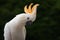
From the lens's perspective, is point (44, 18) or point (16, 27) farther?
point (44, 18)

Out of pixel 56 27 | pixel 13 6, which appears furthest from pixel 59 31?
pixel 13 6

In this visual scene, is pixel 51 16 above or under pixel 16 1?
under

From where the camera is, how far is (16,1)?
477 centimetres

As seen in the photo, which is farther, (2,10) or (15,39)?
(2,10)

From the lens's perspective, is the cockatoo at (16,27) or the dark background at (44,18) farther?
the dark background at (44,18)

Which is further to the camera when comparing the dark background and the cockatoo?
the dark background

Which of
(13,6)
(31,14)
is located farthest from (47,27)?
(31,14)

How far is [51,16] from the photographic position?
4.74 meters

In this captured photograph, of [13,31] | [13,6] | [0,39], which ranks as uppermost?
[13,6]

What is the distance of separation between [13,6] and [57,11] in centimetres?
87

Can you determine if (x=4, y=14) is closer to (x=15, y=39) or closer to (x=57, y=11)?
(x=57, y=11)

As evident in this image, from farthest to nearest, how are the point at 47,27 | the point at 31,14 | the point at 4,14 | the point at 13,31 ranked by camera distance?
the point at 47,27 → the point at 4,14 → the point at 31,14 → the point at 13,31

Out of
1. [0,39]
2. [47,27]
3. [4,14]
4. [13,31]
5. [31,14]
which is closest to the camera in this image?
[13,31]

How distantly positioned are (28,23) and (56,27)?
336 centimetres
